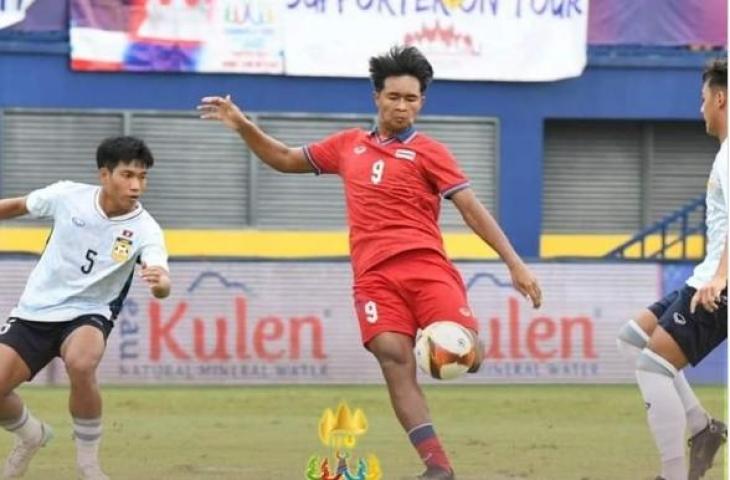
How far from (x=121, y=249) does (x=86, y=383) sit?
70cm

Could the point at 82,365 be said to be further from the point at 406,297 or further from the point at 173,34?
the point at 173,34

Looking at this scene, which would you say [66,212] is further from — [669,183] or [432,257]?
[669,183]

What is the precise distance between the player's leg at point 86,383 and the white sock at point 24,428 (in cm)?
34

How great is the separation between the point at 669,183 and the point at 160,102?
740cm

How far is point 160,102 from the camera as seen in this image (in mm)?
25406

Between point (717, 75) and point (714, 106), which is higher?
point (717, 75)

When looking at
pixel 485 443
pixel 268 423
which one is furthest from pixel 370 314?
pixel 268 423

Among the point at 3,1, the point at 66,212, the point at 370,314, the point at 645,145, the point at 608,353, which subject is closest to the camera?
the point at 370,314

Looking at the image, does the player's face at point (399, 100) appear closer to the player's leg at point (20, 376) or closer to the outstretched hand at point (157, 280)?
the outstretched hand at point (157, 280)

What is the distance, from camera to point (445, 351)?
28.6 ft

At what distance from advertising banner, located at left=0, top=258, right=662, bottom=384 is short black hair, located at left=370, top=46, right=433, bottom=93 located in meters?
9.38

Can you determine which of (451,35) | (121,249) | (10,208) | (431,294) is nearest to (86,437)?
(121,249)

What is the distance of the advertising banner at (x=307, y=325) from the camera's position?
1827 cm

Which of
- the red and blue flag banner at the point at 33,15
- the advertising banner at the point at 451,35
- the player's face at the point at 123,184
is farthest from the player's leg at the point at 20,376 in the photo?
the advertising banner at the point at 451,35
